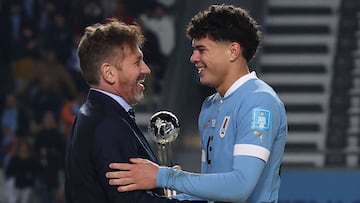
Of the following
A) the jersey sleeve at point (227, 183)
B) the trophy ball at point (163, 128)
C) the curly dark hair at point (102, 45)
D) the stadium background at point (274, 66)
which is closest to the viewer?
the jersey sleeve at point (227, 183)

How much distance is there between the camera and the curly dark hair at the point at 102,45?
443 cm

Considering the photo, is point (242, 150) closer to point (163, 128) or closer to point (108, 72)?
point (163, 128)

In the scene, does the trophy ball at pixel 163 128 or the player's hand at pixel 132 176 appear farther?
the trophy ball at pixel 163 128

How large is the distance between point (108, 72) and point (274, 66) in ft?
30.8

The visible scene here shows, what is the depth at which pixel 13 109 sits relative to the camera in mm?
12797

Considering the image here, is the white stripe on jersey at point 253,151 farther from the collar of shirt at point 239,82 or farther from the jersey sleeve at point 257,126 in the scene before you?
the collar of shirt at point 239,82

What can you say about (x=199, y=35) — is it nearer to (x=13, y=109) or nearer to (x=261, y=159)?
(x=261, y=159)

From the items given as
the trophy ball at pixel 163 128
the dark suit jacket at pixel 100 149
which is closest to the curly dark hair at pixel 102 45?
the dark suit jacket at pixel 100 149

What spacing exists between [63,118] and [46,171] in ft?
2.25

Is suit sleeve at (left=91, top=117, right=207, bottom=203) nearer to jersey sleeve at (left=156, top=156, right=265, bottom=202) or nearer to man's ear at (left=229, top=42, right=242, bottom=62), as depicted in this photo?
jersey sleeve at (left=156, top=156, right=265, bottom=202)

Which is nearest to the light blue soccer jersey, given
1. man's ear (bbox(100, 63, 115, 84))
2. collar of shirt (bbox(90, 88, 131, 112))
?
collar of shirt (bbox(90, 88, 131, 112))

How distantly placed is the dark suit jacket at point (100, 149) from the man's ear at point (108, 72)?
0.07 metres

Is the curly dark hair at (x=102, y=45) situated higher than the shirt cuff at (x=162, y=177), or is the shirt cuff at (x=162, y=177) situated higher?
the curly dark hair at (x=102, y=45)

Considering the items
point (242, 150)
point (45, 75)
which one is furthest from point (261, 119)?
point (45, 75)
